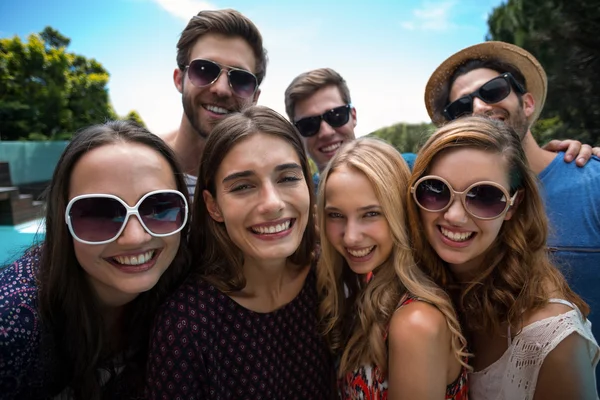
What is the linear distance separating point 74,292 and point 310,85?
2.71 metres

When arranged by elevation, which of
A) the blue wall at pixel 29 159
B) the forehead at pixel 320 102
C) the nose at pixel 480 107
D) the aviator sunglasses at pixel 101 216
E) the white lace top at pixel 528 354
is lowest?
the blue wall at pixel 29 159

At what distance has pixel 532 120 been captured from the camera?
9.48ft

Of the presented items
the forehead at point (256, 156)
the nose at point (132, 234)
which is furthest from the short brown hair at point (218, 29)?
the nose at point (132, 234)

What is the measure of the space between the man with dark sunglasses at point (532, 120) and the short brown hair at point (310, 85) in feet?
3.12

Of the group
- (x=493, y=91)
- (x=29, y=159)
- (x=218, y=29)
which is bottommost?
(x=29, y=159)

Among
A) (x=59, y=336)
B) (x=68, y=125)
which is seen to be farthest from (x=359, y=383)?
(x=68, y=125)

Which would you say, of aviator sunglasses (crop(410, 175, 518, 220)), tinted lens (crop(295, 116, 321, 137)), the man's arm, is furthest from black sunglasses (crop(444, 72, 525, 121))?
tinted lens (crop(295, 116, 321, 137))

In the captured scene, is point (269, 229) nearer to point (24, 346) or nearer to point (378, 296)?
point (378, 296)

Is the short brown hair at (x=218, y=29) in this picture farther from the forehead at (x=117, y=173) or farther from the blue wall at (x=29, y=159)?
the blue wall at (x=29, y=159)

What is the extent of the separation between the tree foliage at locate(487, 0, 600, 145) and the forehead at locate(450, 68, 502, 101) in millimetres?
8081

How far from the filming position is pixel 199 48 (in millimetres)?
3088

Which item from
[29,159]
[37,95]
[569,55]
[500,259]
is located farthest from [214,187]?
[37,95]

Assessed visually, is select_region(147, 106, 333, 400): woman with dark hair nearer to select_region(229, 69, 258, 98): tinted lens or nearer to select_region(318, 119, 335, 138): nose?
select_region(229, 69, 258, 98): tinted lens

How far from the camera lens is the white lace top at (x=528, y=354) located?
5.47 ft
